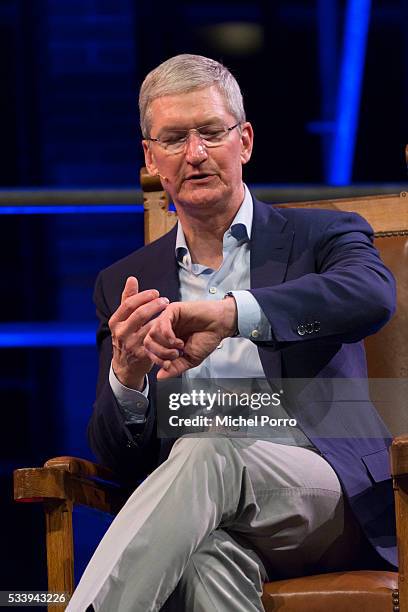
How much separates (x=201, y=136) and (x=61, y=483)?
56 centimetres

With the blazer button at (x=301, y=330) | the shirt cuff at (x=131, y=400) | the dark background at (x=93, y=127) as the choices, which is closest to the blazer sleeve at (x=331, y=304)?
the blazer button at (x=301, y=330)

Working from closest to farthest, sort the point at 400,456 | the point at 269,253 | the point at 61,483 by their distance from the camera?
the point at 400,456 → the point at 61,483 → the point at 269,253

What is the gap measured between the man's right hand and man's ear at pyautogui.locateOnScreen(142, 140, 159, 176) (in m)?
0.36

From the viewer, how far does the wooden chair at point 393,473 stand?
139cm

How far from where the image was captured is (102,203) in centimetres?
213

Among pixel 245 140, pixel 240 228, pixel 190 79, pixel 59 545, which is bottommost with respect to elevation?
pixel 59 545

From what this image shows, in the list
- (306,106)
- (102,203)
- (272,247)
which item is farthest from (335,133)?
(272,247)

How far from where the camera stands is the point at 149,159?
71.9 inches

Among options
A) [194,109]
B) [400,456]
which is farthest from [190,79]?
[400,456]

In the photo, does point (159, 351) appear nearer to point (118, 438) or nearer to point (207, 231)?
point (118, 438)

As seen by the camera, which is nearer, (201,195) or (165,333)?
(165,333)

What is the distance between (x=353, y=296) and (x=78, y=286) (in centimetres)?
140

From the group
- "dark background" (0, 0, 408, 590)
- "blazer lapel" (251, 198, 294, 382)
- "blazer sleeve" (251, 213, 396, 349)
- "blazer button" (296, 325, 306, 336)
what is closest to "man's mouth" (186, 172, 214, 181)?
"blazer lapel" (251, 198, 294, 382)

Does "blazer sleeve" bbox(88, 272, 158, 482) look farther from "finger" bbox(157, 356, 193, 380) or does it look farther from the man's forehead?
the man's forehead
